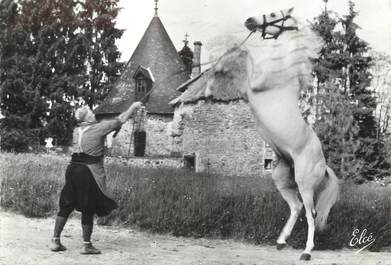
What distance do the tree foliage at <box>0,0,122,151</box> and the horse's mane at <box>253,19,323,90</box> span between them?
1980 cm

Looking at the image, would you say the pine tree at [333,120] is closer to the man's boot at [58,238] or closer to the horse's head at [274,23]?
the horse's head at [274,23]

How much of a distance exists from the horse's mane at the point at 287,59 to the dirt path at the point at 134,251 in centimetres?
205

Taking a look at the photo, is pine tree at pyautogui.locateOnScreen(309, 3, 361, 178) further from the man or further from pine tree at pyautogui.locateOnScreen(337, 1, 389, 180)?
the man

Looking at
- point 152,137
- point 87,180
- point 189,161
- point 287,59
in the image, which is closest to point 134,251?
point 87,180

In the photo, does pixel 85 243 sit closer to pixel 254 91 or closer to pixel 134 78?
pixel 254 91

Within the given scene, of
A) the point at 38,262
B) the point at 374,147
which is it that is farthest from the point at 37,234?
the point at 374,147

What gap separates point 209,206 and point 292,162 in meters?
2.55

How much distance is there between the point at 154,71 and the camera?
1145 inches

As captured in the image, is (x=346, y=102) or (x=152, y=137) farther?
(x=152, y=137)

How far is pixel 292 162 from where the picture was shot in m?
5.50

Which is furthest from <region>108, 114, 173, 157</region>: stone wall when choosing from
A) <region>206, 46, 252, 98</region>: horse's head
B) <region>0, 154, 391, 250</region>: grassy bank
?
<region>206, 46, 252, 98</region>: horse's head

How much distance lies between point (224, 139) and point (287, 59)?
17539mm

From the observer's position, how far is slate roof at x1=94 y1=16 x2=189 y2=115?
2766cm

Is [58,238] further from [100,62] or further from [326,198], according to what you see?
[100,62]
